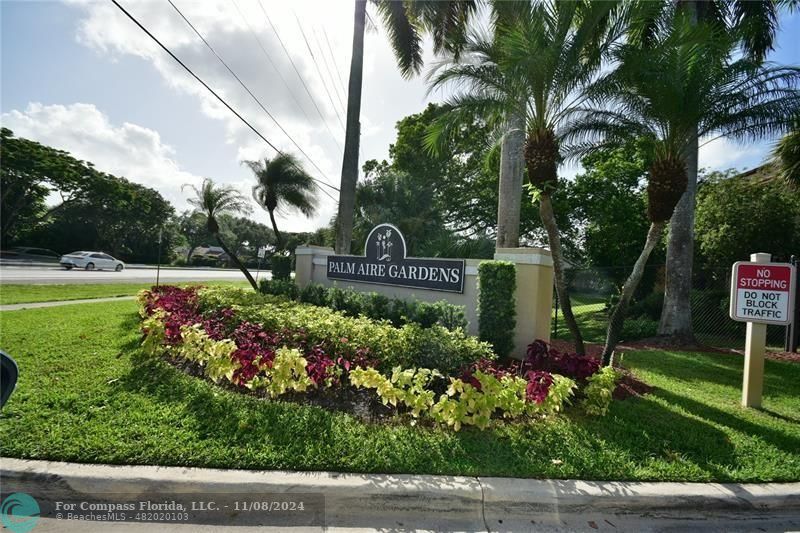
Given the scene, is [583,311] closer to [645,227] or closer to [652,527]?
[645,227]

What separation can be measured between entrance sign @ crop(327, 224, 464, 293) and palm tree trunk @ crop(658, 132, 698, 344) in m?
6.64

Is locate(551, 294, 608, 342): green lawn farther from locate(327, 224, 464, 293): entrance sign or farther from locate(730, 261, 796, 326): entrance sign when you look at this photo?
locate(730, 261, 796, 326): entrance sign

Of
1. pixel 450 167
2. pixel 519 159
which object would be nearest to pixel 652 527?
pixel 519 159

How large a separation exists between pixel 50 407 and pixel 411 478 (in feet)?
12.2

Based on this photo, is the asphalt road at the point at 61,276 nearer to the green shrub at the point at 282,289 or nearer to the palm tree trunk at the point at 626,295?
the green shrub at the point at 282,289

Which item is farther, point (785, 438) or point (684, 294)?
point (684, 294)

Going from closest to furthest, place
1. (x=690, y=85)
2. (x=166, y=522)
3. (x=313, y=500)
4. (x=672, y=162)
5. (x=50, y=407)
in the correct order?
(x=166, y=522) < (x=313, y=500) < (x=50, y=407) < (x=690, y=85) < (x=672, y=162)

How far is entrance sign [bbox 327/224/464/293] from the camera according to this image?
7.03 metres

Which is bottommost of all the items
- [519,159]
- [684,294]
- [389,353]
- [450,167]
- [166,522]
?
[166,522]

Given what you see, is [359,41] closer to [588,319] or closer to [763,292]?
[763,292]

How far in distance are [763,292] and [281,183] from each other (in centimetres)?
1476

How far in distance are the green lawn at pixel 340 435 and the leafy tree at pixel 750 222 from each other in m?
7.98

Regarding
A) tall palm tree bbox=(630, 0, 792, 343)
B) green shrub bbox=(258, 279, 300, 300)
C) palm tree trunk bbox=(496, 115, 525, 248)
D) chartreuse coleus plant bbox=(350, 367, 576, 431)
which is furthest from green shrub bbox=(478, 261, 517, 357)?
tall palm tree bbox=(630, 0, 792, 343)

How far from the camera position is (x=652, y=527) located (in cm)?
268
